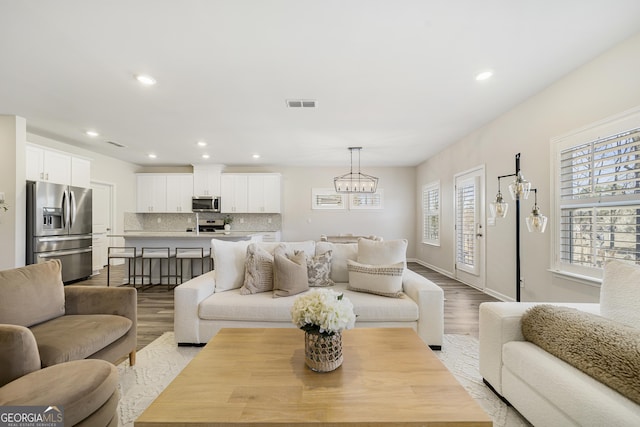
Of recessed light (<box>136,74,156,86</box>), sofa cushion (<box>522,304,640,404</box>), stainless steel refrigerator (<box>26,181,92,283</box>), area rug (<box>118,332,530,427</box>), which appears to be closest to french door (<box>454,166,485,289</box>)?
area rug (<box>118,332,530,427</box>)

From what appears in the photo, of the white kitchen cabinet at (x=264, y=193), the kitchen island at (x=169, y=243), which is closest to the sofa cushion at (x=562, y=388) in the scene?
the kitchen island at (x=169, y=243)

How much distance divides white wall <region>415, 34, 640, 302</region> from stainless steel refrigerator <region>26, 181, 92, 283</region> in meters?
6.52

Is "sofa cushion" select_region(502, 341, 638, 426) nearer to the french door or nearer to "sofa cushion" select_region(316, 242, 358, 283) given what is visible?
"sofa cushion" select_region(316, 242, 358, 283)

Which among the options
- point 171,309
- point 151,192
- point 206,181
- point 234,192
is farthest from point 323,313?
point 151,192

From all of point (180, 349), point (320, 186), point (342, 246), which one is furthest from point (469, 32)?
point (320, 186)

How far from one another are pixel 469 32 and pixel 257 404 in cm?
279

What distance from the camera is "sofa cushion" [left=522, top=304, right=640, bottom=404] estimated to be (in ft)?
3.75

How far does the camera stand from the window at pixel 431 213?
20.8 ft

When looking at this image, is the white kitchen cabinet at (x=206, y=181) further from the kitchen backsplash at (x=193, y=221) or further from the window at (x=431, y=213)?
the window at (x=431, y=213)

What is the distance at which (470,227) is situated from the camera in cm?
482

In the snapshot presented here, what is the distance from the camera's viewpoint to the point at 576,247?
2775mm

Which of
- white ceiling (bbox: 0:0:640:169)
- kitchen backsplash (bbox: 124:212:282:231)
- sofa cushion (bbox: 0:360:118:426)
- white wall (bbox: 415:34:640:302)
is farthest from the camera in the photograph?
kitchen backsplash (bbox: 124:212:282:231)

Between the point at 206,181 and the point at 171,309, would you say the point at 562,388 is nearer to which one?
the point at 171,309

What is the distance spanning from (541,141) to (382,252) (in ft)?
7.46
